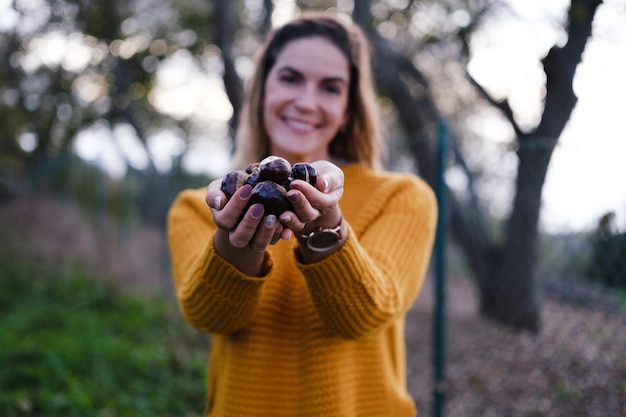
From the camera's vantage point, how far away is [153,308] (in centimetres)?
586

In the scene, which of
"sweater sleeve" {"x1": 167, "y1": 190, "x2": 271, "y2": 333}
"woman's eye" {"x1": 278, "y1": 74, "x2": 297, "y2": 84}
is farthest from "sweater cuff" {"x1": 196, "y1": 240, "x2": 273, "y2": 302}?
"woman's eye" {"x1": 278, "y1": 74, "x2": 297, "y2": 84}

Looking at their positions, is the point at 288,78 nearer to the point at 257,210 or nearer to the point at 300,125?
the point at 300,125

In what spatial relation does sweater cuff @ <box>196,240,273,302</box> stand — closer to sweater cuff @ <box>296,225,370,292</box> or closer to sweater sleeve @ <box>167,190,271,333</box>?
sweater sleeve @ <box>167,190,271,333</box>

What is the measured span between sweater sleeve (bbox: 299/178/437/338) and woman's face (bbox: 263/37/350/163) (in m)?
0.26

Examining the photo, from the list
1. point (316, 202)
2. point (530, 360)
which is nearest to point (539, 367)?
point (530, 360)

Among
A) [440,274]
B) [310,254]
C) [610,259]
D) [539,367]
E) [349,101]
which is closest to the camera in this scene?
[310,254]

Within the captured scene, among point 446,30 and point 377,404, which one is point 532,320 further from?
point 446,30

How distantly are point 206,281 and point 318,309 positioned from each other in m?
0.28

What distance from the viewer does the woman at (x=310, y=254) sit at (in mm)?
1136

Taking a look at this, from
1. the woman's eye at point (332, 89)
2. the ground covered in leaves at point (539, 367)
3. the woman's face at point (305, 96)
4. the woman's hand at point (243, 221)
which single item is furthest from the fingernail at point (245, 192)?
the ground covered in leaves at point (539, 367)

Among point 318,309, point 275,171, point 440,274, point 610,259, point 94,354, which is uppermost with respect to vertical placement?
point 275,171

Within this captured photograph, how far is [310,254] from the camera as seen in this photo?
1150mm

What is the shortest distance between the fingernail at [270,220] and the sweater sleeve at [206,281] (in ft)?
0.86

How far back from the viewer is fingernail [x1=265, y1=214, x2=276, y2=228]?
955 millimetres
